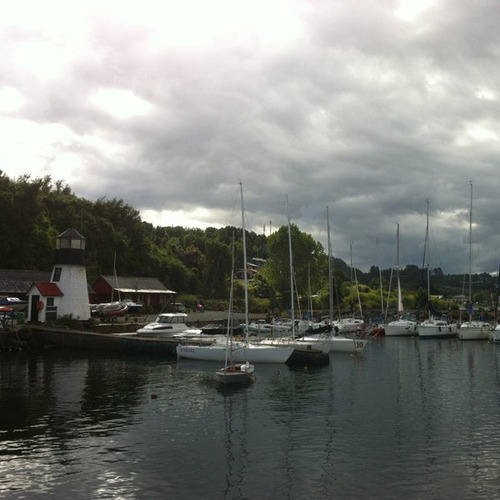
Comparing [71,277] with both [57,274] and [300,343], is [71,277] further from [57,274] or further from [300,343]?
[300,343]

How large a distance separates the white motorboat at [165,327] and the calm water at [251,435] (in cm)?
1831

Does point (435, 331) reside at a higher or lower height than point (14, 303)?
lower

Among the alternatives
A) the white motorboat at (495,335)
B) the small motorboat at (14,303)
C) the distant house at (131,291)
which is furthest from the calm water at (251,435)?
the distant house at (131,291)

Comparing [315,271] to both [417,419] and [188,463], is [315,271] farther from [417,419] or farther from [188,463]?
[188,463]

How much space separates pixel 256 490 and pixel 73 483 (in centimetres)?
728

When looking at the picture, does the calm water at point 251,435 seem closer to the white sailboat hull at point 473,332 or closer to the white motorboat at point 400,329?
the white sailboat hull at point 473,332

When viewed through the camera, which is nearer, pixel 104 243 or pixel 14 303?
pixel 14 303

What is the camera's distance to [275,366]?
51.6m

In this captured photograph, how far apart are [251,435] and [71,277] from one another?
5052cm

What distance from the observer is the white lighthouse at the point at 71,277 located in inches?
2835

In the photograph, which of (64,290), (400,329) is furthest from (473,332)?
(64,290)

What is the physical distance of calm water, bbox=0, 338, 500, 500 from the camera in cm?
2133

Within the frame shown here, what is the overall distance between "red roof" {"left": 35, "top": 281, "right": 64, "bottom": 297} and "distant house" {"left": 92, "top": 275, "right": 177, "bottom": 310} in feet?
78.2

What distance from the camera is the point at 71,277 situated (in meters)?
72.3
